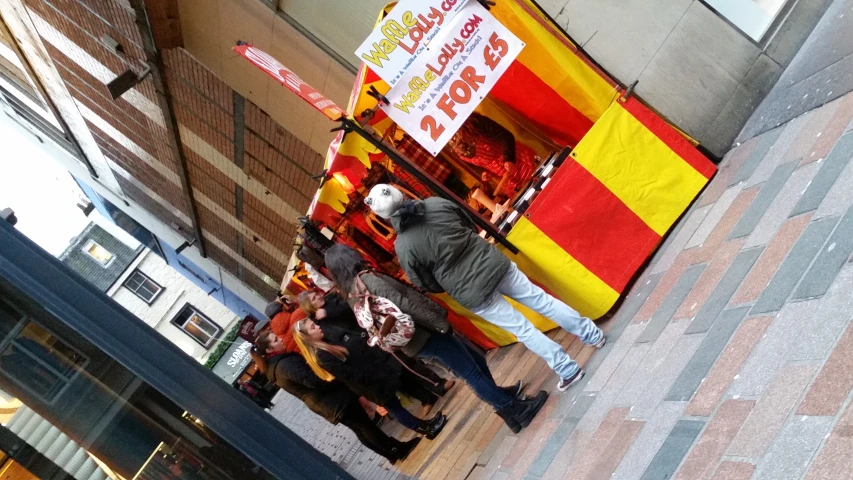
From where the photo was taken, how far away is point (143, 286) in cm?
3675

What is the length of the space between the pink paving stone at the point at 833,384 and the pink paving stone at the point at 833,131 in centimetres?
161

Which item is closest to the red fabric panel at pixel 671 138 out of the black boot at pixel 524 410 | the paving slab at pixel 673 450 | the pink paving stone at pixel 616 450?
the black boot at pixel 524 410

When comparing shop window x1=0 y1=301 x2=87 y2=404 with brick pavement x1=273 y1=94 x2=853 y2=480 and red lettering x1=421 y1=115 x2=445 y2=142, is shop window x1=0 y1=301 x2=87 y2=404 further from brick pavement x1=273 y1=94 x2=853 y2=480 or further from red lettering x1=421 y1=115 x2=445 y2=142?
brick pavement x1=273 y1=94 x2=853 y2=480

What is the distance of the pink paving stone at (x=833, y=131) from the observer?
3.72 meters

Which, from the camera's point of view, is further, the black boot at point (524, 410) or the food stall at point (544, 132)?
the black boot at point (524, 410)

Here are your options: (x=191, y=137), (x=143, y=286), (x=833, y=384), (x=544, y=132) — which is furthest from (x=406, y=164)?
(x=143, y=286)

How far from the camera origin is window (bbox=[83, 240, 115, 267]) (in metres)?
37.3

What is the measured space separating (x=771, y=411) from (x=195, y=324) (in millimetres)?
36409

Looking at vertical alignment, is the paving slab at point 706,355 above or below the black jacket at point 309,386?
above

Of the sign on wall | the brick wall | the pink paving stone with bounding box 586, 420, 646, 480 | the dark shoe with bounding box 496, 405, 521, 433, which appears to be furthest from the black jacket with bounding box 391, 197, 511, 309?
the sign on wall

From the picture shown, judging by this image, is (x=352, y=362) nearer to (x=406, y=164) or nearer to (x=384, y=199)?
(x=406, y=164)

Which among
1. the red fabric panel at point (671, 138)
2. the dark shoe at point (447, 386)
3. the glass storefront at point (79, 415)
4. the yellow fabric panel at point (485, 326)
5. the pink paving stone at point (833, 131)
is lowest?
the glass storefront at point (79, 415)

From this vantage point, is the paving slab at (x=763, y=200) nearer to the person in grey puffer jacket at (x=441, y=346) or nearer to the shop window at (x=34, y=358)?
the person in grey puffer jacket at (x=441, y=346)

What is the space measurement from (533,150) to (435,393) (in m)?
2.98
